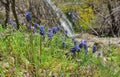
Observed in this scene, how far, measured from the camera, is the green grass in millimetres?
3463

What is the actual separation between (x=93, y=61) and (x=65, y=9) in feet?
23.5

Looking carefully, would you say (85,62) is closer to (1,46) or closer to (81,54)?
(81,54)

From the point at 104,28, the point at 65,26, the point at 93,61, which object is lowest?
the point at 104,28

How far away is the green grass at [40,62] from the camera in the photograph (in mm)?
3463

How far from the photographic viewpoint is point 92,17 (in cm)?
1117

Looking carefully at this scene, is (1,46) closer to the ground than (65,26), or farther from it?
farther from it

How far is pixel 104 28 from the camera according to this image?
414 inches

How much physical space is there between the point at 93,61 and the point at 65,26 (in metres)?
3.94

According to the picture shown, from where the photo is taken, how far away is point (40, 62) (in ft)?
11.8

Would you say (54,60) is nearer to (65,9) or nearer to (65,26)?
(65,26)

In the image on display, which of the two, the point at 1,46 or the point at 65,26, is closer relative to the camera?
the point at 1,46

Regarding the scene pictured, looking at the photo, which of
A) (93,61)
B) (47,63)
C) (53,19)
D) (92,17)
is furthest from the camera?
(92,17)

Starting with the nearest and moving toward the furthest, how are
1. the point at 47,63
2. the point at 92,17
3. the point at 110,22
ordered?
the point at 47,63 < the point at 110,22 < the point at 92,17

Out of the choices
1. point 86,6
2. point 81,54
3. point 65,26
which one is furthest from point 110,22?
point 81,54
